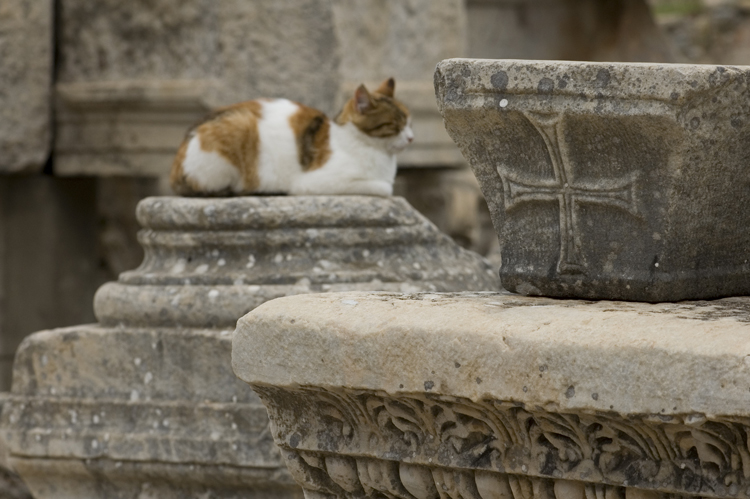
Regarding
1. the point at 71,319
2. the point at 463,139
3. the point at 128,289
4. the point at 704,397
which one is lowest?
the point at 71,319

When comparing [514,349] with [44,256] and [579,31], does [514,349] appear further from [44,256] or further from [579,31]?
[579,31]

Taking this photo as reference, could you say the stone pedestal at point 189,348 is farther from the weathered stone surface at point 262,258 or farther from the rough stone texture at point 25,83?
the rough stone texture at point 25,83

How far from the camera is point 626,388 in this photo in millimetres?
1670

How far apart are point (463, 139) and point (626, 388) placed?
0.55 metres

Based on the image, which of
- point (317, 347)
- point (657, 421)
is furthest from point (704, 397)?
point (317, 347)

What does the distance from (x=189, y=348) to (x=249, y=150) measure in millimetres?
643

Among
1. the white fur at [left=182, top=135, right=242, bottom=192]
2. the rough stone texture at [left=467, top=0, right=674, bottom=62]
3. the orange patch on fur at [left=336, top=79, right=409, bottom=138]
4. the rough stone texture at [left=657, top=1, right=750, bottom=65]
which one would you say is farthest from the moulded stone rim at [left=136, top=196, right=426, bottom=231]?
the rough stone texture at [left=657, top=1, right=750, bottom=65]

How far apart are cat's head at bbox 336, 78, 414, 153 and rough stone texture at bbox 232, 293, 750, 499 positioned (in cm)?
150

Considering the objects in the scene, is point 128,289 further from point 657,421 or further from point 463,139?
point 657,421

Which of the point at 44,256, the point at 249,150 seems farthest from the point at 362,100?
the point at 44,256

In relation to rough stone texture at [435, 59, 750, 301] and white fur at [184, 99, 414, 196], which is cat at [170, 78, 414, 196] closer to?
white fur at [184, 99, 414, 196]

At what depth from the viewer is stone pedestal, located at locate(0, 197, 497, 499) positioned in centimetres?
298

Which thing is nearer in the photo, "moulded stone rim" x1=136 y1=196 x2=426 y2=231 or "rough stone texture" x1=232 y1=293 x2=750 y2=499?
"rough stone texture" x1=232 y1=293 x2=750 y2=499

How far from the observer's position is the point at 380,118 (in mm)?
3557
